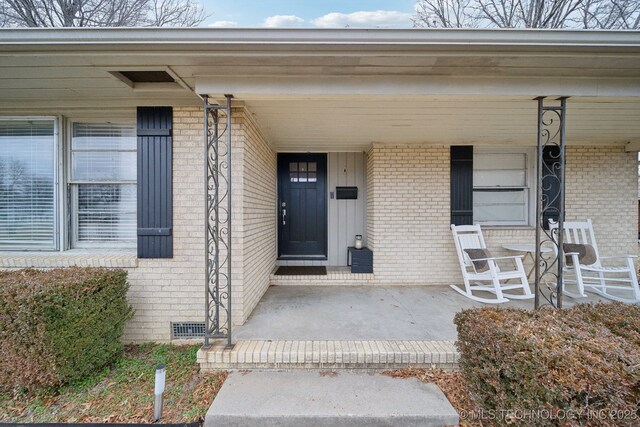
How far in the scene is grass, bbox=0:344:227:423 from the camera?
1.92m

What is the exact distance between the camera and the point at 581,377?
1291mm

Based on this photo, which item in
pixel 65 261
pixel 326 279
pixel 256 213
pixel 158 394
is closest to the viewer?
pixel 158 394

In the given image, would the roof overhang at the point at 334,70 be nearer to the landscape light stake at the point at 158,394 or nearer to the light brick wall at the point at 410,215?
the light brick wall at the point at 410,215

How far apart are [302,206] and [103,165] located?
A: 290 centimetres

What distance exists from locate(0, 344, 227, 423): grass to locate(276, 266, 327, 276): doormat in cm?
202

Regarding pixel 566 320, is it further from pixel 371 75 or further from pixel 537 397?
pixel 371 75

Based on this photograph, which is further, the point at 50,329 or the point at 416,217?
the point at 416,217

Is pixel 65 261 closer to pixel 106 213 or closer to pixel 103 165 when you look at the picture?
pixel 106 213

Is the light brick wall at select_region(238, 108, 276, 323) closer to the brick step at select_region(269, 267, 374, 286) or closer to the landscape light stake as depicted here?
the brick step at select_region(269, 267, 374, 286)

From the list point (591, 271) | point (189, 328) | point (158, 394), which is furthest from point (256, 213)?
point (591, 271)

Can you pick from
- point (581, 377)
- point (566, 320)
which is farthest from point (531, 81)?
point (581, 377)

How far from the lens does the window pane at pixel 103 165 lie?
3.03 m

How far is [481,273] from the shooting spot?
3.66 meters

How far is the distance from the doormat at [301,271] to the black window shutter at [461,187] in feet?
7.25
